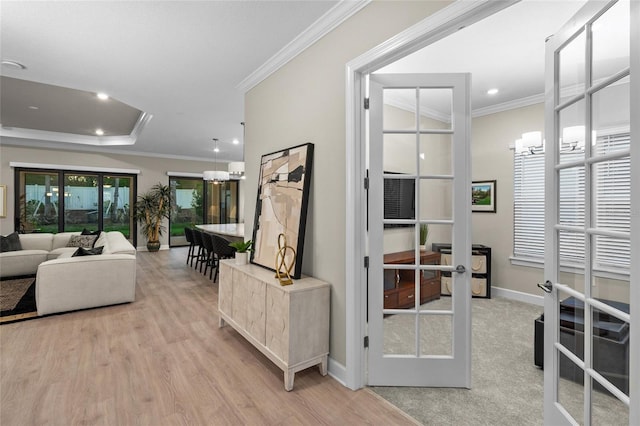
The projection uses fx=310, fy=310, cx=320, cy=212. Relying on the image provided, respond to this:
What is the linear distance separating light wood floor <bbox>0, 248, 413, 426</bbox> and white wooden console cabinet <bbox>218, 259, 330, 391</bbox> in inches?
7.5

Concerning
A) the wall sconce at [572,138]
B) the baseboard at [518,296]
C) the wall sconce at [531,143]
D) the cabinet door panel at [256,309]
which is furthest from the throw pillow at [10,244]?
the wall sconce at [531,143]

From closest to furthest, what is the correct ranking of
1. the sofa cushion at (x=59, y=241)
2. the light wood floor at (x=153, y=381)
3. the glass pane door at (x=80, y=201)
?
1. the light wood floor at (x=153, y=381)
2. the sofa cushion at (x=59, y=241)
3. the glass pane door at (x=80, y=201)

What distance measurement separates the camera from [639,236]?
1.06m

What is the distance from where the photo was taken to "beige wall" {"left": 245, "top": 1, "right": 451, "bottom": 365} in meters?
2.11

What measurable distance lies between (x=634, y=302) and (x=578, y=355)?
1.69 feet

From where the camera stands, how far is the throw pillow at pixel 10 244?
5.47 m

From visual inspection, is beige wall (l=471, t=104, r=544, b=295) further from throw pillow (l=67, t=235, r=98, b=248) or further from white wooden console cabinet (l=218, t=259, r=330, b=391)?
throw pillow (l=67, t=235, r=98, b=248)

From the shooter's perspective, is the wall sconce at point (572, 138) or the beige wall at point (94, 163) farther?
the beige wall at point (94, 163)

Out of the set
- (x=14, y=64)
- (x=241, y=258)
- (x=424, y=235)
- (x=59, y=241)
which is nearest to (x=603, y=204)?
(x=424, y=235)

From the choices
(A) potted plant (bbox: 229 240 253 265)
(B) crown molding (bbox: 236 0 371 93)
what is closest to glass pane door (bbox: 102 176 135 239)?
(B) crown molding (bbox: 236 0 371 93)

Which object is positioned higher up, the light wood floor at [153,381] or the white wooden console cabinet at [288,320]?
the white wooden console cabinet at [288,320]

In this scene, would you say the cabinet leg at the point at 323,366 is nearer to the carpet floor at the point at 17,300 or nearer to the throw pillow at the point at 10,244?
the carpet floor at the point at 17,300

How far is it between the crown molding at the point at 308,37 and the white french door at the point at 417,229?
0.51 metres

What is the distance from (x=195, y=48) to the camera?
9.23 feet
